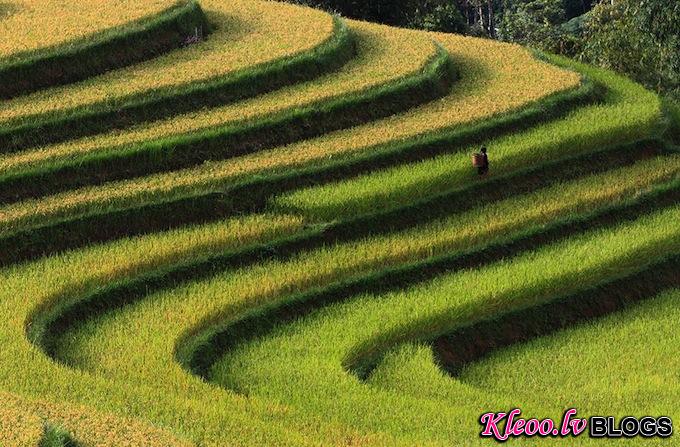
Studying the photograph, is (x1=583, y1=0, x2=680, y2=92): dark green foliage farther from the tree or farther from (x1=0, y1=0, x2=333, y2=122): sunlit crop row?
the tree

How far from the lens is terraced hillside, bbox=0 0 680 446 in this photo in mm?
14023

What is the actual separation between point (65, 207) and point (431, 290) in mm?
4921

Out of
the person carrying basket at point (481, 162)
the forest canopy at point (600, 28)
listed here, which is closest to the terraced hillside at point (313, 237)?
the person carrying basket at point (481, 162)

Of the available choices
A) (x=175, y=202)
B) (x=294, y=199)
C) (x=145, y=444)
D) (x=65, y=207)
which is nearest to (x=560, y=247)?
(x=294, y=199)

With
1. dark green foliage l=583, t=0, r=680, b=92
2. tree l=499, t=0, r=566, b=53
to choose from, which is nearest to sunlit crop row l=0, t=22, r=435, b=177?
dark green foliage l=583, t=0, r=680, b=92

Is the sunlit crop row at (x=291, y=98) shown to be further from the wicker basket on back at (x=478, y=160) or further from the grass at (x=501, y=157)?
the wicker basket on back at (x=478, y=160)

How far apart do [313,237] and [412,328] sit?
8.90ft

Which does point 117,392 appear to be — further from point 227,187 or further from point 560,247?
point 560,247

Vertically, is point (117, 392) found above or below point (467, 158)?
above

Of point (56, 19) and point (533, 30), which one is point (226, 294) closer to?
point (56, 19)

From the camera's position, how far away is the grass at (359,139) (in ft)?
61.0

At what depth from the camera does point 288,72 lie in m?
23.1

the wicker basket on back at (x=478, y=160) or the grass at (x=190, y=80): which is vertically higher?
the grass at (x=190, y=80)

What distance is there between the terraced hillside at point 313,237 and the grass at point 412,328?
41 mm
